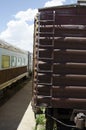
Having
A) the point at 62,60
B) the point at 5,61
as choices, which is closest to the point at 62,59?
the point at 62,60

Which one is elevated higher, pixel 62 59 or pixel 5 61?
pixel 62 59

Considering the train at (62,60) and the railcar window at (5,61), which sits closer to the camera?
the train at (62,60)

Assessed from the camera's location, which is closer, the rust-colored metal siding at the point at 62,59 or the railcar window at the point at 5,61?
the rust-colored metal siding at the point at 62,59

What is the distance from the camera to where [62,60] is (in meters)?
7.52

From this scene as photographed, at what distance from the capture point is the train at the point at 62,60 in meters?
7.47

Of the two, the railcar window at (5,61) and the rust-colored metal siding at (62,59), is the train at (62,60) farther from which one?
the railcar window at (5,61)

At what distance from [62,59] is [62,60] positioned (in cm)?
2

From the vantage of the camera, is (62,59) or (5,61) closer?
(62,59)

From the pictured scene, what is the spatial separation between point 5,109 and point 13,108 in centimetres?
48

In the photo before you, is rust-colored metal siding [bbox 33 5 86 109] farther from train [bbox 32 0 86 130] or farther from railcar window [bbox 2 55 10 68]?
railcar window [bbox 2 55 10 68]

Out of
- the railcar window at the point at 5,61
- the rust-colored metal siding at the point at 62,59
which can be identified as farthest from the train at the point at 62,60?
the railcar window at the point at 5,61

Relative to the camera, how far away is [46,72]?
7535 mm

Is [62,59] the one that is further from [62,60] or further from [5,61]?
[5,61]

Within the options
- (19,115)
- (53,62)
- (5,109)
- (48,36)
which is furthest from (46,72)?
(5,109)
